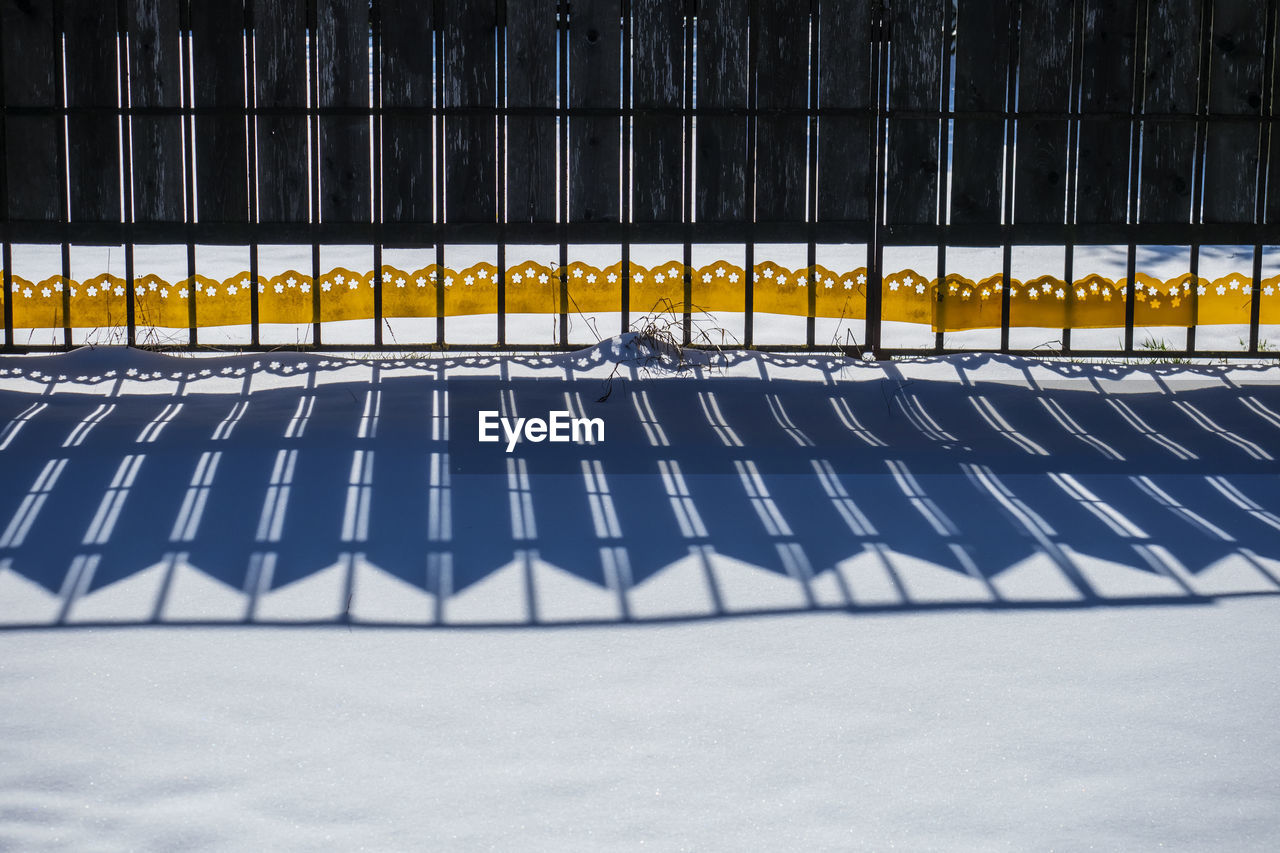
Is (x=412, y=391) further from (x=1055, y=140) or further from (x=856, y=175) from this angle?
(x=1055, y=140)

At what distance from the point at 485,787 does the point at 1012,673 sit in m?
1.24

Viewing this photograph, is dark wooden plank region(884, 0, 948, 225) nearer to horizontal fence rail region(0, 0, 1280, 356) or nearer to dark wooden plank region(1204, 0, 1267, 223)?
horizontal fence rail region(0, 0, 1280, 356)

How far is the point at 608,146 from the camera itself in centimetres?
660

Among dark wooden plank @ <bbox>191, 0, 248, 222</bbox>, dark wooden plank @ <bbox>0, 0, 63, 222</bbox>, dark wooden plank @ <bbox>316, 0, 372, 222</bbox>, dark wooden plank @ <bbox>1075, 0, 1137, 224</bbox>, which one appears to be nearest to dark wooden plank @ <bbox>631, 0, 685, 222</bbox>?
dark wooden plank @ <bbox>316, 0, 372, 222</bbox>

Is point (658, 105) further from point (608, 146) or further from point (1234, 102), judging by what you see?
point (1234, 102)

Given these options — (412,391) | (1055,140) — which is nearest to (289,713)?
(412,391)

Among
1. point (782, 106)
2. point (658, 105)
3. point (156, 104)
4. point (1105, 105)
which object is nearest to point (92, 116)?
point (156, 104)

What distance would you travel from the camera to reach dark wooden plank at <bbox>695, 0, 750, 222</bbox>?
6.48m

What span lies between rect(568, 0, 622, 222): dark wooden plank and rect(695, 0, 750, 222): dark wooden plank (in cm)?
46

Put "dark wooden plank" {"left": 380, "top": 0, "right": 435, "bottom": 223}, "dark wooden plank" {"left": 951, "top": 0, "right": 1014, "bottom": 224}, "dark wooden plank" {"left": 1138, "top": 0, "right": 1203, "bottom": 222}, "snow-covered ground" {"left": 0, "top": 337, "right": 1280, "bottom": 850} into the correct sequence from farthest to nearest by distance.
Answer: "dark wooden plank" {"left": 1138, "top": 0, "right": 1203, "bottom": 222} → "dark wooden plank" {"left": 951, "top": 0, "right": 1014, "bottom": 224} → "dark wooden plank" {"left": 380, "top": 0, "right": 435, "bottom": 223} → "snow-covered ground" {"left": 0, "top": 337, "right": 1280, "bottom": 850}

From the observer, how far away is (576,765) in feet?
7.32

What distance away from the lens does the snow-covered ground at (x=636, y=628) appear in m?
2.08

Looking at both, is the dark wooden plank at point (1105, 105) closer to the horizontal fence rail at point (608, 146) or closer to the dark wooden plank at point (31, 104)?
the horizontal fence rail at point (608, 146)

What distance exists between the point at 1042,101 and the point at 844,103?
1109 millimetres
